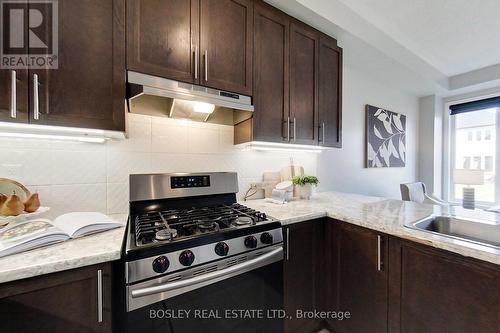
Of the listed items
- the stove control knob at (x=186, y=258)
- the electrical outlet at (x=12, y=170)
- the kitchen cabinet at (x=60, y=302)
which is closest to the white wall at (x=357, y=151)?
the stove control knob at (x=186, y=258)

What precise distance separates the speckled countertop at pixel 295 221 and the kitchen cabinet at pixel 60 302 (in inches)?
1.9

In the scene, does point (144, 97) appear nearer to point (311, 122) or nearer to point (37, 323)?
point (37, 323)

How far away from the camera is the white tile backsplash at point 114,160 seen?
1124 mm

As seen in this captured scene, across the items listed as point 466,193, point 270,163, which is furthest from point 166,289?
point 466,193

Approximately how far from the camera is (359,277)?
1.26 meters

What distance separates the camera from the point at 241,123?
1649 millimetres

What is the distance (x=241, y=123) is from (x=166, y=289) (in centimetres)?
118

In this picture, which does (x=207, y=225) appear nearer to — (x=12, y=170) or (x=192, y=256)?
(x=192, y=256)

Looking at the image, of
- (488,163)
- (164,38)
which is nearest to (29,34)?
(164,38)

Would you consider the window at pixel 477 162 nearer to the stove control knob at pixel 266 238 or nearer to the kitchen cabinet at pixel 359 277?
the kitchen cabinet at pixel 359 277

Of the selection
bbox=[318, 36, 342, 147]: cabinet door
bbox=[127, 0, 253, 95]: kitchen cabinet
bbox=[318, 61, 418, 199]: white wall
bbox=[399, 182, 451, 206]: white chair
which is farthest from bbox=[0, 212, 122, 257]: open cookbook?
bbox=[399, 182, 451, 206]: white chair

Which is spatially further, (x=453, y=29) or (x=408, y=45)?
(x=408, y=45)

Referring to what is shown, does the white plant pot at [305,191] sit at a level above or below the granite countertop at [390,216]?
above

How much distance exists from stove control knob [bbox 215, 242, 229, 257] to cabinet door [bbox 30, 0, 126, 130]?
753 mm
